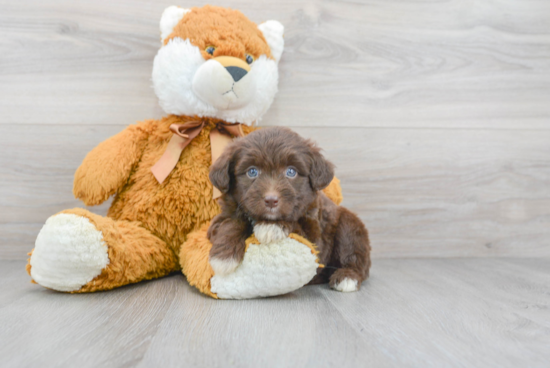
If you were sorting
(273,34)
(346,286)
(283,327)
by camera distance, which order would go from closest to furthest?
(283,327), (346,286), (273,34)

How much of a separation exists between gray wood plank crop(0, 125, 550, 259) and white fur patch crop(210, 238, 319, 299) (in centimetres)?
77

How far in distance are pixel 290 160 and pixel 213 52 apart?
54 cm

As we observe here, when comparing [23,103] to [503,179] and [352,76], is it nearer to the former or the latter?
[352,76]

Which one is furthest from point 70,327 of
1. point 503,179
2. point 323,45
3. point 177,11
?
point 503,179

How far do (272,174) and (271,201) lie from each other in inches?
3.3

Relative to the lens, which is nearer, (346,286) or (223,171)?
(223,171)

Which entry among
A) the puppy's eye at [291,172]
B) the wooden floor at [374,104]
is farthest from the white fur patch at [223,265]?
the wooden floor at [374,104]

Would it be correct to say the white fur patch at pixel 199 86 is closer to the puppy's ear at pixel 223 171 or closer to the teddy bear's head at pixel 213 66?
the teddy bear's head at pixel 213 66

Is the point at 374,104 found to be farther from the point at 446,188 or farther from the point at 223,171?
the point at 223,171

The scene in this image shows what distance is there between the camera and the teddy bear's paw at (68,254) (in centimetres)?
110

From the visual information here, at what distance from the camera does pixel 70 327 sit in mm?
917

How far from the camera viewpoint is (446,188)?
1876 mm

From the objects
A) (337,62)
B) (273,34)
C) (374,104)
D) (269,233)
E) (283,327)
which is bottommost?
(283,327)

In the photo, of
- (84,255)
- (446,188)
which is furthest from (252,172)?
(446,188)
